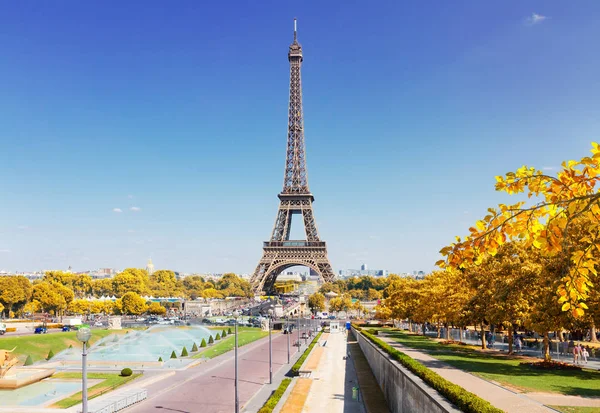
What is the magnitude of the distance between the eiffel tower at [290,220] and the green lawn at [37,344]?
51.0m

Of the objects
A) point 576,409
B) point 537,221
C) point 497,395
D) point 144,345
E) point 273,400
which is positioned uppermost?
point 537,221

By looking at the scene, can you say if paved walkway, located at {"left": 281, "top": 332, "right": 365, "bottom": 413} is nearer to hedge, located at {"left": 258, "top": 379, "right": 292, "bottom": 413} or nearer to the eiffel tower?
hedge, located at {"left": 258, "top": 379, "right": 292, "bottom": 413}

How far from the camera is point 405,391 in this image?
906 inches

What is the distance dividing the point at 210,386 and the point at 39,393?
42.4 ft

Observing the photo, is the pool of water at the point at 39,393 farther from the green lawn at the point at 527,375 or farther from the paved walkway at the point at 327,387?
the green lawn at the point at 527,375

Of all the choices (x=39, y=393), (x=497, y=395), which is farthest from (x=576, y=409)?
(x=39, y=393)

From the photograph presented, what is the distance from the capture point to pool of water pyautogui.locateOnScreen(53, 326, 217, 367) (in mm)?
57188

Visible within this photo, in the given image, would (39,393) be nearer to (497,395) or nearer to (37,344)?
(37,344)

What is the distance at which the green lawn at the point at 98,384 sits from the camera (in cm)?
3394

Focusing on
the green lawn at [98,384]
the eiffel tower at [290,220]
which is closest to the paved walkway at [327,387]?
the green lawn at [98,384]

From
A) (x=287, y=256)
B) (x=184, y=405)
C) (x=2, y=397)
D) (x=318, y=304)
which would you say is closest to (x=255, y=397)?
(x=184, y=405)

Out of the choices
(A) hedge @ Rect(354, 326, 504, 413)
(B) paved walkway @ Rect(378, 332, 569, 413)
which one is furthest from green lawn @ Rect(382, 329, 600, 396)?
(A) hedge @ Rect(354, 326, 504, 413)

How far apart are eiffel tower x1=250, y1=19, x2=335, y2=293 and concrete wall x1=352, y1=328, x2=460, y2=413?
8029cm

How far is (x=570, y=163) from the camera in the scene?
16.7 ft
